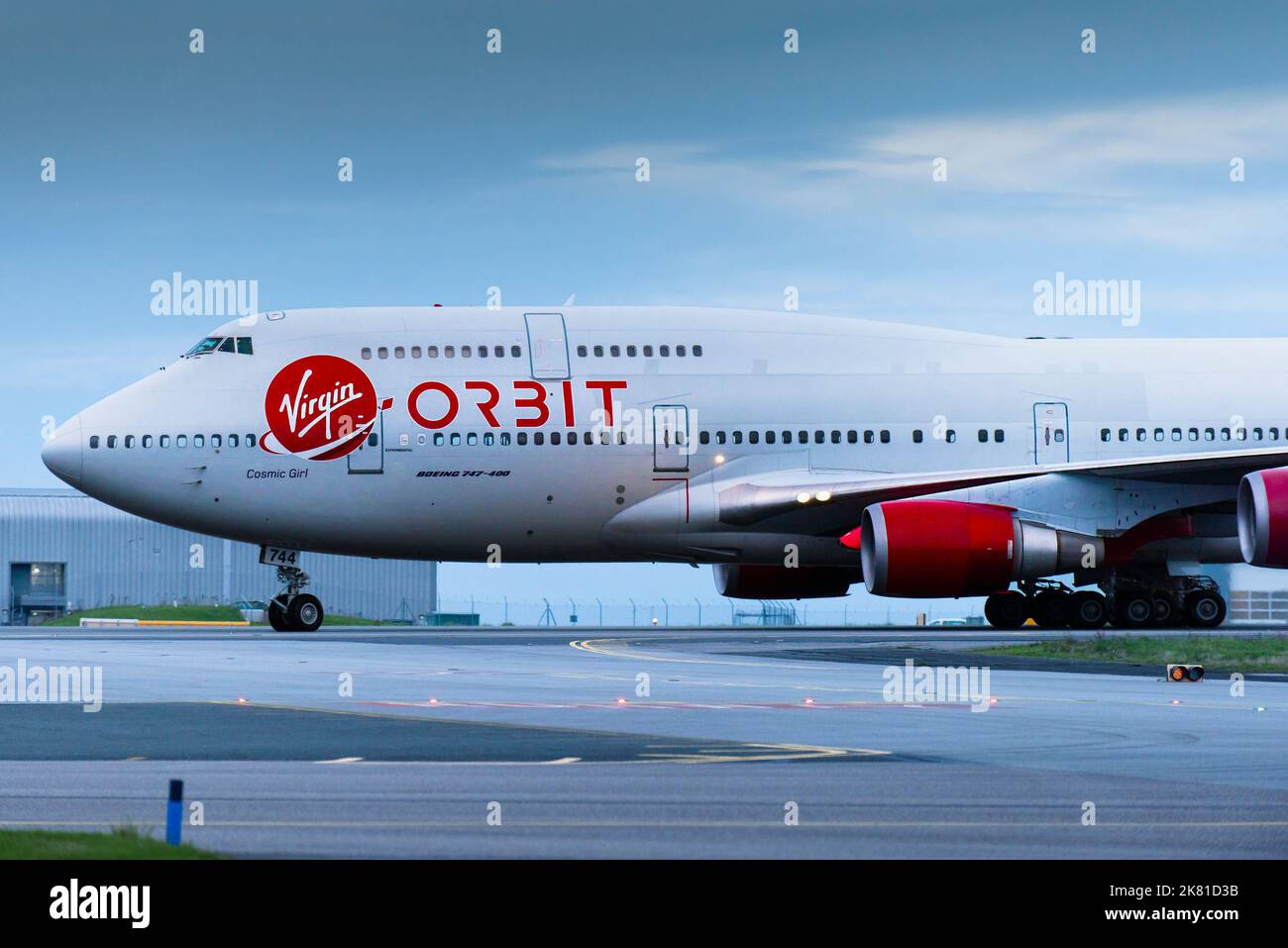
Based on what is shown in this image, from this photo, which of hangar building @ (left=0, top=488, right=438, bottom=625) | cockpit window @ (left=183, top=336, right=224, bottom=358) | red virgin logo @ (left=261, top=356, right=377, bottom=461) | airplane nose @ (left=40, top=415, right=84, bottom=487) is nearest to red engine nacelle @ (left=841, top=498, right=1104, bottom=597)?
red virgin logo @ (left=261, top=356, right=377, bottom=461)

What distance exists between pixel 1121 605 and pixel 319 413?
52.7 feet

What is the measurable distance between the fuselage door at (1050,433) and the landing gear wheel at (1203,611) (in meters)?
3.85

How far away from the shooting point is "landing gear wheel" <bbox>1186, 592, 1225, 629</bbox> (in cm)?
3450

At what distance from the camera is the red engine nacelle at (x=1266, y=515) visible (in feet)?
93.0

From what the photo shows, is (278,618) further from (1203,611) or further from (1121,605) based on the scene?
(1203,611)

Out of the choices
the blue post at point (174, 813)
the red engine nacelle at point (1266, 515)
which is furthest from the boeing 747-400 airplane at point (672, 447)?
the blue post at point (174, 813)

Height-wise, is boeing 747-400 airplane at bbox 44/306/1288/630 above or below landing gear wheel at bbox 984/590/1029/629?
above

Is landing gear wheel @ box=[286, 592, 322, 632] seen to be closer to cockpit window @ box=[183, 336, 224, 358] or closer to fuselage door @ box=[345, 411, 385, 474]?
fuselage door @ box=[345, 411, 385, 474]

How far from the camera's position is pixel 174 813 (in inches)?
324

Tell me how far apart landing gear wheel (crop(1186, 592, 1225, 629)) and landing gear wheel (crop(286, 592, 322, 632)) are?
1729 centimetres

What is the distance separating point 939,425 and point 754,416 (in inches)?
146

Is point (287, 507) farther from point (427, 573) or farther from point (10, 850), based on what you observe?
point (427, 573)

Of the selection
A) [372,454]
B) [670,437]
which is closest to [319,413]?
[372,454]
